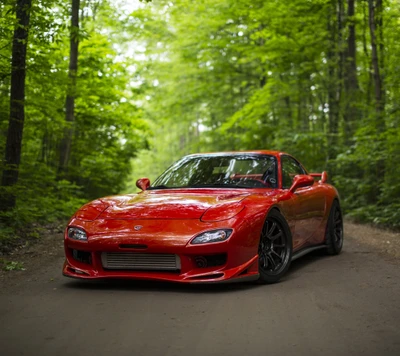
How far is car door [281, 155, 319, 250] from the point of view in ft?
21.2

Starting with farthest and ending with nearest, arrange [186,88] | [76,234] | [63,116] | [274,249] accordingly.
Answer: [186,88] < [63,116] < [274,249] < [76,234]

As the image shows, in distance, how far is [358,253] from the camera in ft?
25.8

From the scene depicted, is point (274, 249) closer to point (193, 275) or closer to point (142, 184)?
point (193, 275)

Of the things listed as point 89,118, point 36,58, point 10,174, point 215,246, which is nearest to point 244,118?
point 89,118

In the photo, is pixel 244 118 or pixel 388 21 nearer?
pixel 388 21

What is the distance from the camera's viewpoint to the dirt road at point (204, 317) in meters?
3.39

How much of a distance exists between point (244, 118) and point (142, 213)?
55.9ft

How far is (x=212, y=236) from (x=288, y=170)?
2345 millimetres

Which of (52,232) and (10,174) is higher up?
(10,174)

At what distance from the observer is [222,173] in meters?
6.56

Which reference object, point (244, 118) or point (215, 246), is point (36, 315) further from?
point (244, 118)

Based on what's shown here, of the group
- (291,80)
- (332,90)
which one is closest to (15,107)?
(332,90)

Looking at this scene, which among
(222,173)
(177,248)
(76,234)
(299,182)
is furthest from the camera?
(222,173)

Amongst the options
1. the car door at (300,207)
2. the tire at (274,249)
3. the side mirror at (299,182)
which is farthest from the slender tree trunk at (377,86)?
the tire at (274,249)
